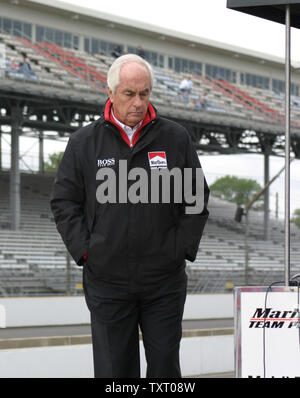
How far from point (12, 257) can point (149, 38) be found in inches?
672

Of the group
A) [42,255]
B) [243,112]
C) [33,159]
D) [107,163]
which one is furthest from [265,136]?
[107,163]

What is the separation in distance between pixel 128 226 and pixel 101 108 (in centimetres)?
2683

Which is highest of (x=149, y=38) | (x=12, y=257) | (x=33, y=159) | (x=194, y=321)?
(x=149, y=38)

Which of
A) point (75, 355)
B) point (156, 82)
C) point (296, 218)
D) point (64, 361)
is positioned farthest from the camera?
point (296, 218)

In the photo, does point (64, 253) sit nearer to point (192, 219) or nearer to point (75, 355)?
point (75, 355)

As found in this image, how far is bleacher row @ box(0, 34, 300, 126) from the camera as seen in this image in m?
29.0

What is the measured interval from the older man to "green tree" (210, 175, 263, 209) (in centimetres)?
3036

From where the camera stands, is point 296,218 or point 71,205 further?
point 296,218

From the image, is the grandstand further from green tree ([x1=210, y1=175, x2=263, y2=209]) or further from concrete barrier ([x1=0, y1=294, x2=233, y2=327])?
concrete barrier ([x1=0, y1=294, x2=233, y2=327])

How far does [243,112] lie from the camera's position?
37031mm

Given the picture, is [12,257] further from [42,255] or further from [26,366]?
[26,366]

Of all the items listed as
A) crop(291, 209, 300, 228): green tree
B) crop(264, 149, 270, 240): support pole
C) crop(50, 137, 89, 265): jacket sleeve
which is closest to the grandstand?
crop(264, 149, 270, 240): support pole

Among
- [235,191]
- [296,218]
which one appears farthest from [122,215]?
[296,218]

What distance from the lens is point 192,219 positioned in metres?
4.00
